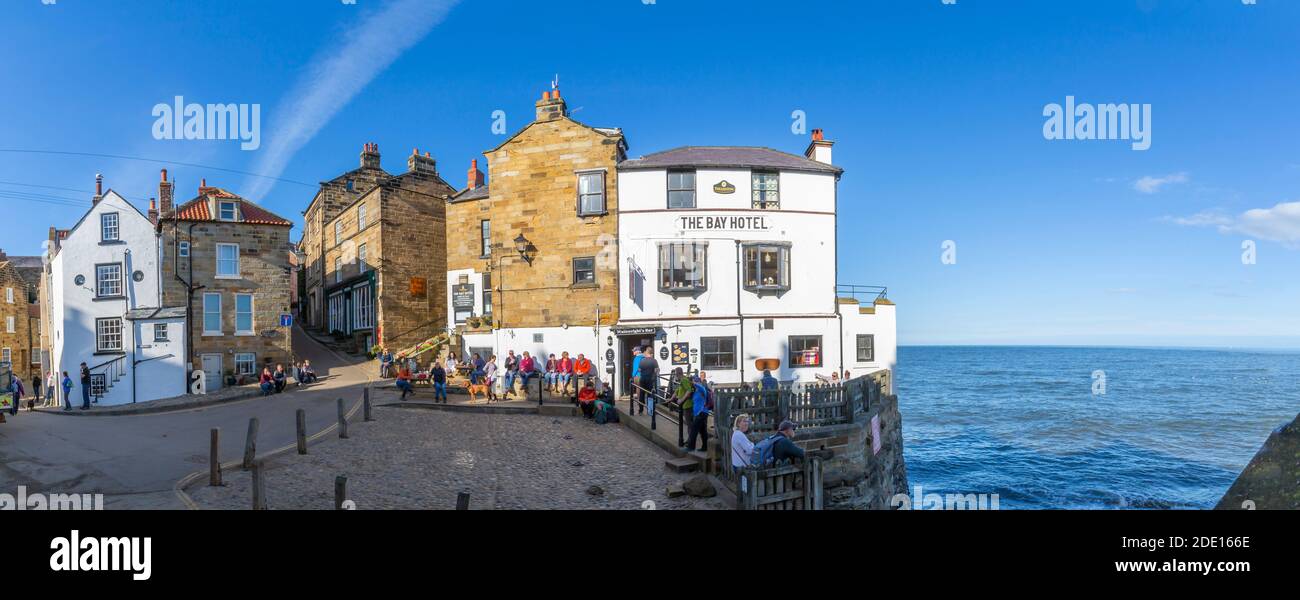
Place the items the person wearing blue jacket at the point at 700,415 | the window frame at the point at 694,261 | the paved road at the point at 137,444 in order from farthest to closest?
the window frame at the point at 694,261 → the person wearing blue jacket at the point at 700,415 → the paved road at the point at 137,444

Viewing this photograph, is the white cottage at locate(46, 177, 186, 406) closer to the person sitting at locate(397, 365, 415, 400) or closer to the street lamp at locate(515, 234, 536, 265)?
the person sitting at locate(397, 365, 415, 400)

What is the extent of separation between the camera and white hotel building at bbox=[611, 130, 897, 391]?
20.0m

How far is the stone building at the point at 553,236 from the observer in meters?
20.4

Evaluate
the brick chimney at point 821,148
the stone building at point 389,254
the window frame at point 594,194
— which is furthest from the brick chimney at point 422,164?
the brick chimney at point 821,148

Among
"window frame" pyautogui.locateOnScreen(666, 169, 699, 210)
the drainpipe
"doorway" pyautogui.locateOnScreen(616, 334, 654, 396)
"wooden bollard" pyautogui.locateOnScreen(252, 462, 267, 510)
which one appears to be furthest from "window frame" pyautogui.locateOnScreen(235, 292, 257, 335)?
the drainpipe

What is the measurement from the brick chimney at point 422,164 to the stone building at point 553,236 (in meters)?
10.4

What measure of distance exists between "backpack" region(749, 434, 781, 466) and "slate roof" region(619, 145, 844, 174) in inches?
501

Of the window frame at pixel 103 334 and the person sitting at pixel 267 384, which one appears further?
the window frame at pixel 103 334

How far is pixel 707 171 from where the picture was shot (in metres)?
20.1

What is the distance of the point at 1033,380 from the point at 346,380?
279 feet

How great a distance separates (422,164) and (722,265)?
19296 millimetres

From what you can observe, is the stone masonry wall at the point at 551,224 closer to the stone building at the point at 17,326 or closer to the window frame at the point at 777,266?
the window frame at the point at 777,266

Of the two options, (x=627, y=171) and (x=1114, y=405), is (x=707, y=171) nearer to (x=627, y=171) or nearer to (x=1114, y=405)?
(x=627, y=171)
